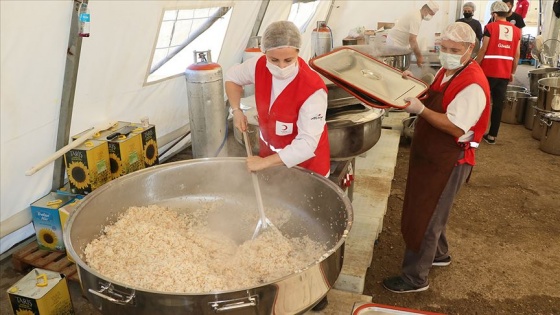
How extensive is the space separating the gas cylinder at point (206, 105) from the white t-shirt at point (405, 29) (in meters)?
2.98

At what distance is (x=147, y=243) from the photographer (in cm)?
158

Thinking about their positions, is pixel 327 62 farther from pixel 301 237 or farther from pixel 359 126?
pixel 301 237

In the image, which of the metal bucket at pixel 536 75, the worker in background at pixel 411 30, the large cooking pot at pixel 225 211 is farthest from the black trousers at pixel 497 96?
the large cooking pot at pixel 225 211

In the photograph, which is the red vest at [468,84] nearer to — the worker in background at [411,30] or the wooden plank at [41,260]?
the wooden plank at [41,260]

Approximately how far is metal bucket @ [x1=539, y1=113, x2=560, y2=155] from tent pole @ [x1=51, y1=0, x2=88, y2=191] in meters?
4.72

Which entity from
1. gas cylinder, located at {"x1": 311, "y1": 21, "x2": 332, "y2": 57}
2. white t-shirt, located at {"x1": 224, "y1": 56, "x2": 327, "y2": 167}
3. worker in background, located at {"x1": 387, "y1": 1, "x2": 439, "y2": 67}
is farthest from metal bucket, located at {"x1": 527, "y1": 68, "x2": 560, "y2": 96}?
white t-shirt, located at {"x1": 224, "y1": 56, "x2": 327, "y2": 167}

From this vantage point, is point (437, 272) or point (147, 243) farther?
point (437, 272)

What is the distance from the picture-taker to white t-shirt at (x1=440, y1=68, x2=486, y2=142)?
2.02 metres

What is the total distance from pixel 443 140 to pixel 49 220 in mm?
2114

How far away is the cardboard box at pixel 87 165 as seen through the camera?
7.70ft

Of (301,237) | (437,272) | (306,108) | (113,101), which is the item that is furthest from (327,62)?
(437,272)

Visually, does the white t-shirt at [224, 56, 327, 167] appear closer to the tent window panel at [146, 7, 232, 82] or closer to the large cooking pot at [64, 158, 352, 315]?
the large cooking pot at [64, 158, 352, 315]

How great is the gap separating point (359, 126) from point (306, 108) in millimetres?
617

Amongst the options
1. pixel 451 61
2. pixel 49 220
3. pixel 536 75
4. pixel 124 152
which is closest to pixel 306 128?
pixel 451 61
